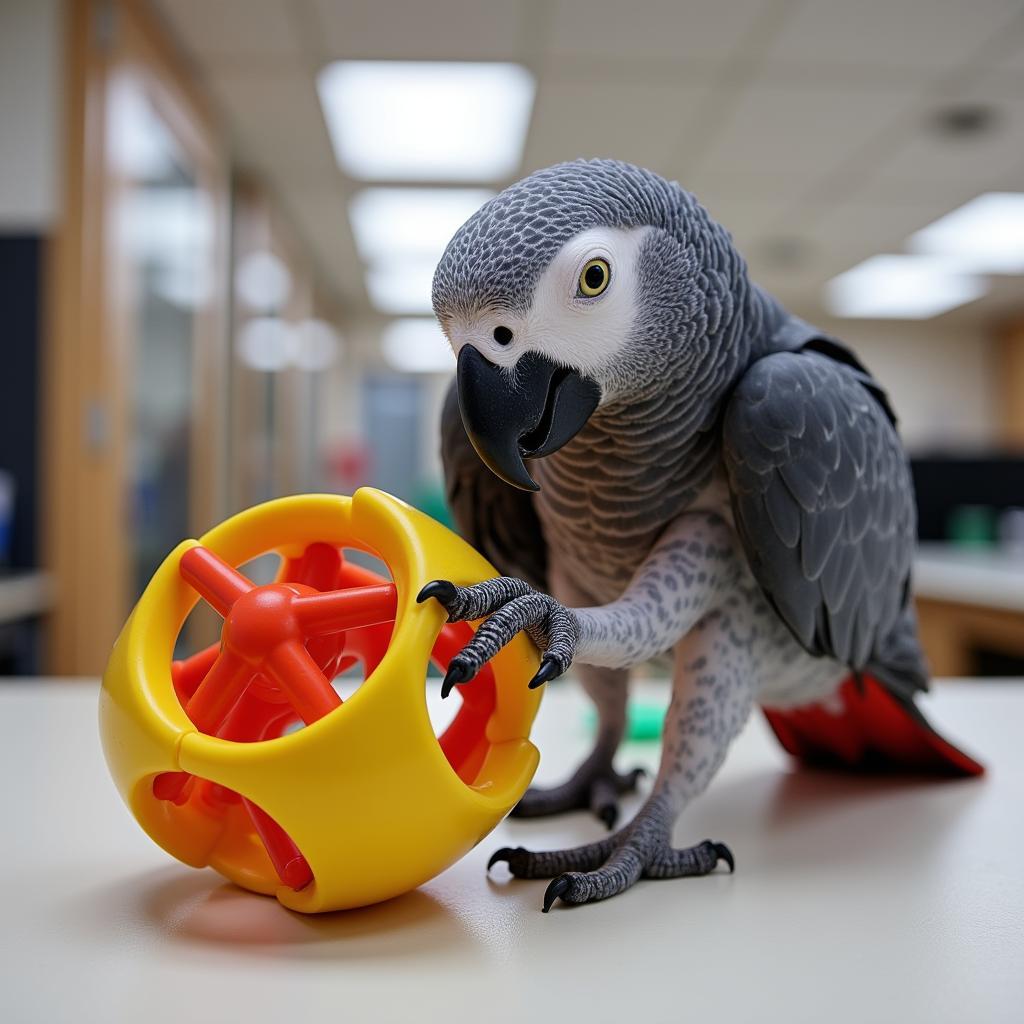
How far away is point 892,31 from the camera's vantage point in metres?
2.14

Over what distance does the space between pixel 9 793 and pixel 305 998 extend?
1.18 ft

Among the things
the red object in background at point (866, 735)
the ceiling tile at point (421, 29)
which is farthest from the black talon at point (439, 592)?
the ceiling tile at point (421, 29)

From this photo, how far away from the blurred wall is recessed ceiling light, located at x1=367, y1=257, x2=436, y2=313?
2529 millimetres

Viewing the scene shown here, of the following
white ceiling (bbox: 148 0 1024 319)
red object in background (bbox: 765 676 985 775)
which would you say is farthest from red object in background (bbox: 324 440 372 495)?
red object in background (bbox: 765 676 985 775)

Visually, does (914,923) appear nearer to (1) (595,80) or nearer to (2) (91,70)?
(2) (91,70)

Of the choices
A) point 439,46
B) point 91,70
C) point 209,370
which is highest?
point 439,46

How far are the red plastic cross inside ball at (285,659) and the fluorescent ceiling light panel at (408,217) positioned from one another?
2729 mm

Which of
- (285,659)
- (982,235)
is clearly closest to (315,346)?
(982,235)

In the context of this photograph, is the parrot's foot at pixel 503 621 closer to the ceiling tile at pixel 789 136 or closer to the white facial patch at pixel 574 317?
the white facial patch at pixel 574 317

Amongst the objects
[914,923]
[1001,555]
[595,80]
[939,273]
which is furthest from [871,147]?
[914,923]

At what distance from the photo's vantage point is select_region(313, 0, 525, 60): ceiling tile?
6.68 ft

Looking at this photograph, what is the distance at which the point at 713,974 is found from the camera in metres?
0.39

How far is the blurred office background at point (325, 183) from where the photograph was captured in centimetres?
170

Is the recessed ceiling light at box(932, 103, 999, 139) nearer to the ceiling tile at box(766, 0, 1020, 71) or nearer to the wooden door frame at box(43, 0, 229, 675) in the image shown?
the ceiling tile at box(766, 0, 1020, 71)
